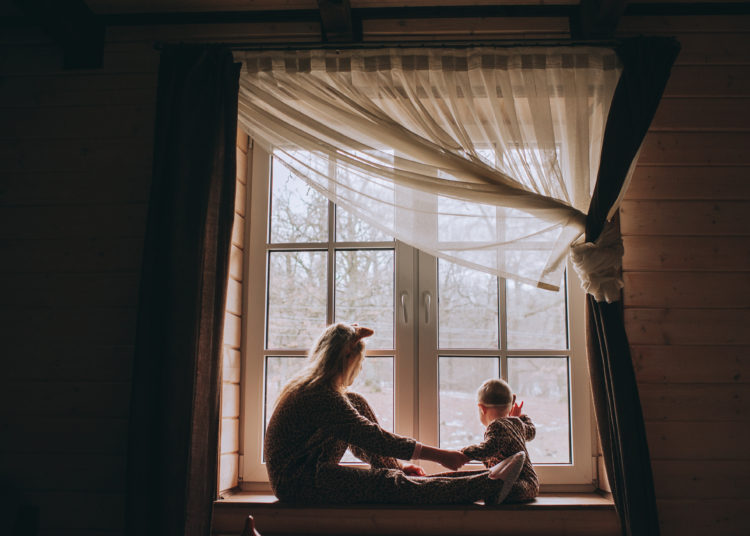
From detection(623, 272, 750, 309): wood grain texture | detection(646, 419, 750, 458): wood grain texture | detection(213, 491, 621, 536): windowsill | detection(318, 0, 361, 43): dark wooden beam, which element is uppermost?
detection(318, 0, 361, 43): dark wooden beam

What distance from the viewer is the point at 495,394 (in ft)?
7.15

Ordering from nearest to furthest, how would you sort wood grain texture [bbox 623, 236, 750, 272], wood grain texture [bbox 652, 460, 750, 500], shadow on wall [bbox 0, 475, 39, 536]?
1. shadow on wall [bbox 0, 475, 39, 536]
2. wood grain texture [bbox 652, 460, 750, 500]
3. wood grain texture [bbox 623, 236, 750, 272]

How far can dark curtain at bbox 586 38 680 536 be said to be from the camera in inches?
77.1

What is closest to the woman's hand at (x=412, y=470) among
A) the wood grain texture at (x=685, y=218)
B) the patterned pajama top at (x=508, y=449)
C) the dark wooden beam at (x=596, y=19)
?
the patterned pajama top at (x=508, y=449)

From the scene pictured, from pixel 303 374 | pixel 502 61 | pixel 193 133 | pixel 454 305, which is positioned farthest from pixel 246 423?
pixel 502 61

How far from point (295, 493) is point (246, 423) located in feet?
1.35

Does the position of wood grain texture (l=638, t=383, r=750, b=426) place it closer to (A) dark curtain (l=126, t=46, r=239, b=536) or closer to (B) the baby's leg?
(B) the baby's leg

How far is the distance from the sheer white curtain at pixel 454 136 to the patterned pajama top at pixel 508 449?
513 millimetres

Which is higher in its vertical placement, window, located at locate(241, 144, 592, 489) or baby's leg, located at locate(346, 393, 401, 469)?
window, located at locate(241, 144, 592, 489)

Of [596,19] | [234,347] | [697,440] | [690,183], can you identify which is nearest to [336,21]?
[596,19]

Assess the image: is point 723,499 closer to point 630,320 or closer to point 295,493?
point 630,320

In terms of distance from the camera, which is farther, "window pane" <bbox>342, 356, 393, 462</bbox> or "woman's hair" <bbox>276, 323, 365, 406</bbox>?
"window pane" <bbox>342, 356, 393, 462</bbox>

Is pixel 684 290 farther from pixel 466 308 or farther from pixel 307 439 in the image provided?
pixel 307 439

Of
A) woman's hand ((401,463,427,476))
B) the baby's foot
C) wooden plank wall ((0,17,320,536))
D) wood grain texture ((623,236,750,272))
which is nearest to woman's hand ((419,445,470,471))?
the baby's foot
